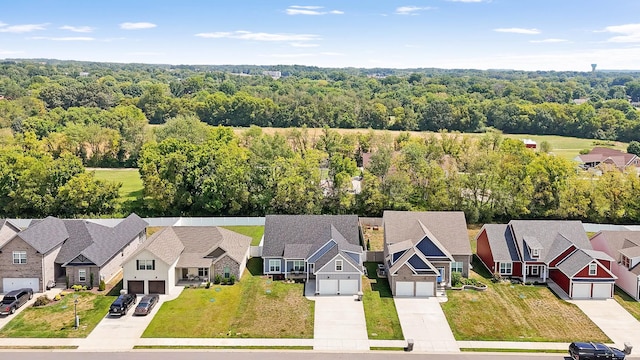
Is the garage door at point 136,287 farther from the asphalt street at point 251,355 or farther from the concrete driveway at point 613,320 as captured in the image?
the concrete driveway at point 613,320

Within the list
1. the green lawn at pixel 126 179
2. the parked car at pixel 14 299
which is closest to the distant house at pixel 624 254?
the parked car at pixel 14 299

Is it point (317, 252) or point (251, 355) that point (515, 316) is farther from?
point (251, 355)

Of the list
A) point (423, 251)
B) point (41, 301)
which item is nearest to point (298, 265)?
point (423, 251)

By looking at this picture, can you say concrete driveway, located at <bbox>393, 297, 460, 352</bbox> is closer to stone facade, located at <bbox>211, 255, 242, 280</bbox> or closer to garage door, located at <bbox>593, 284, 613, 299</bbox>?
garage door, located at <bbox>593, 284, 613, 299</bbox>

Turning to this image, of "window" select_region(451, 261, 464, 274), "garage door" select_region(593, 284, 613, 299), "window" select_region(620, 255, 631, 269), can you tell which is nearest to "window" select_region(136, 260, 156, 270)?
"window" select_region(451, 261, 464, 274)

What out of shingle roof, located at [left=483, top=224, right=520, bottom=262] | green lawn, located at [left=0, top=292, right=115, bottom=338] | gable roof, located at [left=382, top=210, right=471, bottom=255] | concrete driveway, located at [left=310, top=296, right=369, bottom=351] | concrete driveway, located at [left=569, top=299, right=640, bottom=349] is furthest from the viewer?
shingle roof, located at [left=483, top=224, right=520, bottom=262]

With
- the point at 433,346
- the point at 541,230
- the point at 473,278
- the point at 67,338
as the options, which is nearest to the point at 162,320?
the point at 67,338

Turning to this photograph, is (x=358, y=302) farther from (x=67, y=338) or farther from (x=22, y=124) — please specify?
(x=22, y=124)
